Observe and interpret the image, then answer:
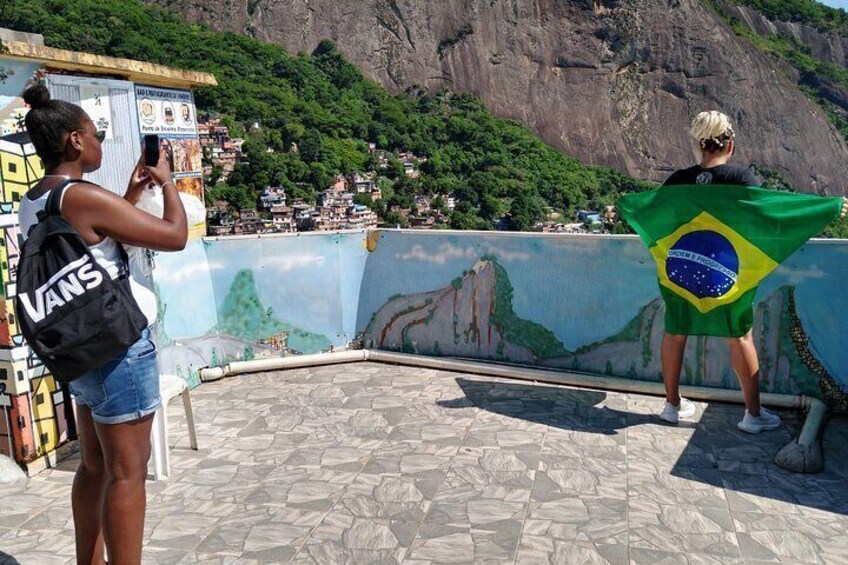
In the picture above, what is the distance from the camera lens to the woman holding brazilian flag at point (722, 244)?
4.12 metres

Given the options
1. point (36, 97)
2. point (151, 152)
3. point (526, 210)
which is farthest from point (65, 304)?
point (526, 210)

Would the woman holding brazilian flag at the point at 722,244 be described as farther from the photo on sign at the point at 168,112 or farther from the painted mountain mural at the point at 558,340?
the photo on sign at the point at 168,112

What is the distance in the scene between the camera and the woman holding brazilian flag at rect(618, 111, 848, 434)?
412cm

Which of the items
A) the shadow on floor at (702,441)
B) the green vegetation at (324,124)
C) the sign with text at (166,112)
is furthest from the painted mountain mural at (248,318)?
the green vegetation at (324,124)

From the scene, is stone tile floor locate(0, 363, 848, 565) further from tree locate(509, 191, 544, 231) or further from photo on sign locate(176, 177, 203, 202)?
tree locate(509, 191, 544, 231)

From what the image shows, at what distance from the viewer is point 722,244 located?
168 inches

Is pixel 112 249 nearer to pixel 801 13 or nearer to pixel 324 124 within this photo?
pixel 324 124

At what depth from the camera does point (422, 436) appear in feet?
14.0

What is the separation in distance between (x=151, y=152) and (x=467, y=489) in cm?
213

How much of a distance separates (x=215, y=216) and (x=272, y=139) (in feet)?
39.8

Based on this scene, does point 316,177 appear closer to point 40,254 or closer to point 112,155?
point 112,155

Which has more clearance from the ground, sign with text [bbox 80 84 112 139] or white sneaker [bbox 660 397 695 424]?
sign with text [bbox 80 84 112 139]

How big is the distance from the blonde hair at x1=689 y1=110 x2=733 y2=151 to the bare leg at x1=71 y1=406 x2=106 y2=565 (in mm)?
3267

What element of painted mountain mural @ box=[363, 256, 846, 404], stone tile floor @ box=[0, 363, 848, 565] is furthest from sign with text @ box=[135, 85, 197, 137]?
painted mountain mural @ box=[363, 256, 846, 404]
